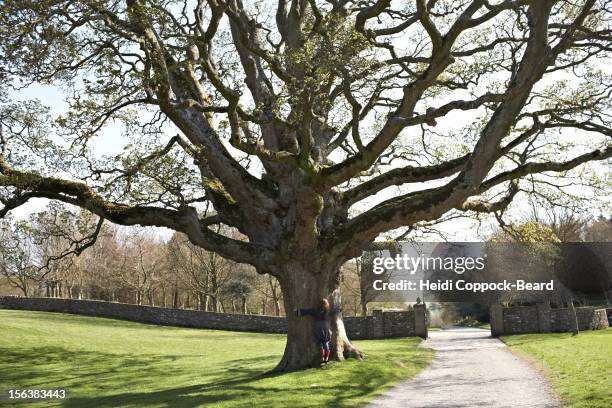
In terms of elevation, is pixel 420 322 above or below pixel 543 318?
below

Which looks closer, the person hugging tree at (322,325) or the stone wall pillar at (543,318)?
the person hugging tree at (322,325)

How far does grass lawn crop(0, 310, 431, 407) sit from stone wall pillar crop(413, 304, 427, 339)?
201 cm

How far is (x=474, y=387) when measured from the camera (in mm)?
12242

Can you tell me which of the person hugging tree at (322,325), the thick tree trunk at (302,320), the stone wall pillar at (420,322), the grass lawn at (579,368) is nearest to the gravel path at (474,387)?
the grass lawn at (579,368)

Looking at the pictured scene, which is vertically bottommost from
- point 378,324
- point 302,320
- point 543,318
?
point 378,324

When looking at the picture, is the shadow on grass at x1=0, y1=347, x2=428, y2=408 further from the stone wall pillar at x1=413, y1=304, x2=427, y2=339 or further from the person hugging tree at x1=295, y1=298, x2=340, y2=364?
the stone wall pillar at x1=413, y1=304, x2=427, y2=339

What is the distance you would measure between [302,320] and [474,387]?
14.3ft

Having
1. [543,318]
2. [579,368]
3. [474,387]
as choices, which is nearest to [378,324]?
[543,318]

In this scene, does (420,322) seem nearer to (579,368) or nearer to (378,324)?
(378,324)

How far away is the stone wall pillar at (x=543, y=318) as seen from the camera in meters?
29.9

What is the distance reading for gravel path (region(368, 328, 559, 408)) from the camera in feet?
34.1

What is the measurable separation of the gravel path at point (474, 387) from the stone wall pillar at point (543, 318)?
13.0 metres

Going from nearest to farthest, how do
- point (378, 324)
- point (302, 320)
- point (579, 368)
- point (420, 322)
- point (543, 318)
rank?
point (579, 368), point (302, 320), point (543, 318), point (420, 322), point (378, 324)

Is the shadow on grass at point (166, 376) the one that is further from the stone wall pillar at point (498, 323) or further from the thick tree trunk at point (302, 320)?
the stone wall pillar at point (498, 323)
